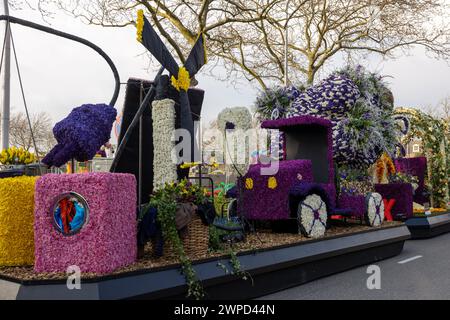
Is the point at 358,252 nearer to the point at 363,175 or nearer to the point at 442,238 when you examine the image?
the point at 363,175

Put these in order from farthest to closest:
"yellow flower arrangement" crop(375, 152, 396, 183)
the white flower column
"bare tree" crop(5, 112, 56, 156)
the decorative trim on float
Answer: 1. "bare tree" crop(5, 112, 56, 156)
2. "yellow flower arrangement" crop(375, 152, 396, 183)
3. the white flower column
4. the decorative trim on float

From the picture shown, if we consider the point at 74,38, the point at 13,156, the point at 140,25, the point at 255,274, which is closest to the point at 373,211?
the point at 255,274

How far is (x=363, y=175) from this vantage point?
886 cm

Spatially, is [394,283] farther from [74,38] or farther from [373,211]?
[74,38]

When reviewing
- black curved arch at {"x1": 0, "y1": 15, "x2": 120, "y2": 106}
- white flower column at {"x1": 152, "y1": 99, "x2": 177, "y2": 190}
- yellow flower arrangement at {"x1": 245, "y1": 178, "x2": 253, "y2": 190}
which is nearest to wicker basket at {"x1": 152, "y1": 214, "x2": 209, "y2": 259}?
black curved arch at {"x1": 0, "y1": 15, "x2": 120, "y2": 106}

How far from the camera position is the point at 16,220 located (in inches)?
180

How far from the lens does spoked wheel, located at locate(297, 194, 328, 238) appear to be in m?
6.51

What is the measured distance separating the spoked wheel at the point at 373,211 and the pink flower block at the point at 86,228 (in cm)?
511

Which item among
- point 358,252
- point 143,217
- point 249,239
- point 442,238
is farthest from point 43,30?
point 442,238

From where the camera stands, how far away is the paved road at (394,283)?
17.8 ft

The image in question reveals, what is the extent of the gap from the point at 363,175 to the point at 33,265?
6.09 metres

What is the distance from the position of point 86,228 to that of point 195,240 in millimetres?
1259

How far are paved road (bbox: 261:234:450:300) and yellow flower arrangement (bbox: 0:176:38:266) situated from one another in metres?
2.58

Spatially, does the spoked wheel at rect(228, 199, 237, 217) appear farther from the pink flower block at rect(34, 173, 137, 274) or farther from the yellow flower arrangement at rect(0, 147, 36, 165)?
the pink flower block at rect(34, 173, 137, 274)
